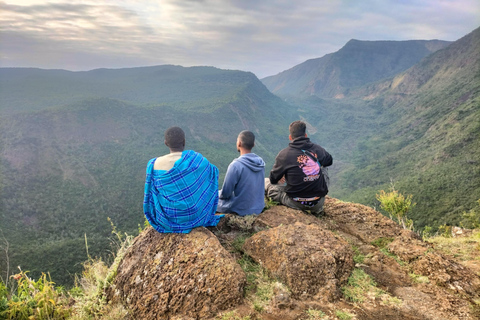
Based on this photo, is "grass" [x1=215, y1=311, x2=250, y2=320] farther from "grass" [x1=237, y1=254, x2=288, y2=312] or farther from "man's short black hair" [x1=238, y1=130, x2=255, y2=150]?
"man's short black hair" [x1=238, y1=130, x2=255, y2=150]

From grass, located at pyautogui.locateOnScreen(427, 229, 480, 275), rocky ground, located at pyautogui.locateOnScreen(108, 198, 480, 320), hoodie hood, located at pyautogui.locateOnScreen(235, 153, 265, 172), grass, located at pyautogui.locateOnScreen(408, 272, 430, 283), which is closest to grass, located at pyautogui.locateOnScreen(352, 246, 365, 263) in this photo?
rocky ground, located at pyautogui.locateOnScreen(108, 198, 480, 320)

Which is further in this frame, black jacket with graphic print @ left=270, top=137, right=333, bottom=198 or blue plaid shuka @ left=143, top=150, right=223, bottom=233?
black jacket with graphic print @ left=270, top=137, right=333, bottom=198

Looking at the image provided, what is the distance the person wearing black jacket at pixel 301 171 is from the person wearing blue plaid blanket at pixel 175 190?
1.36 metres

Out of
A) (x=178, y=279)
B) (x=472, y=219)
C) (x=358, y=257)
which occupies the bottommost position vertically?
(x=472, y=219)

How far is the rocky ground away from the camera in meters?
2.46

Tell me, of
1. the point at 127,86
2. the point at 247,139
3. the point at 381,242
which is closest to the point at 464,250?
the point at 381,242

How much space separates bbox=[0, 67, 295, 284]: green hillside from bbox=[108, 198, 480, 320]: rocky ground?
17.2 meters

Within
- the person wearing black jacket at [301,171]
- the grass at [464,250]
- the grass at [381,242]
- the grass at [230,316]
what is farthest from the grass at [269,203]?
the grass at [464,250]

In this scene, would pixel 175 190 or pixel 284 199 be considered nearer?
pixel 175 190

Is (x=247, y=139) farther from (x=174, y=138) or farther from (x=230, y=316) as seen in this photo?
(x=230, y=316)

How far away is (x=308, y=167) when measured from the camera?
4035 mm

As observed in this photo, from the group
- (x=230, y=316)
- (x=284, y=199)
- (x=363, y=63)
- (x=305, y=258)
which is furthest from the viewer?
(x=363, y=63)

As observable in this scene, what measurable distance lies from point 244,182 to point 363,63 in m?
182

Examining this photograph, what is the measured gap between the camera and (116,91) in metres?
101
